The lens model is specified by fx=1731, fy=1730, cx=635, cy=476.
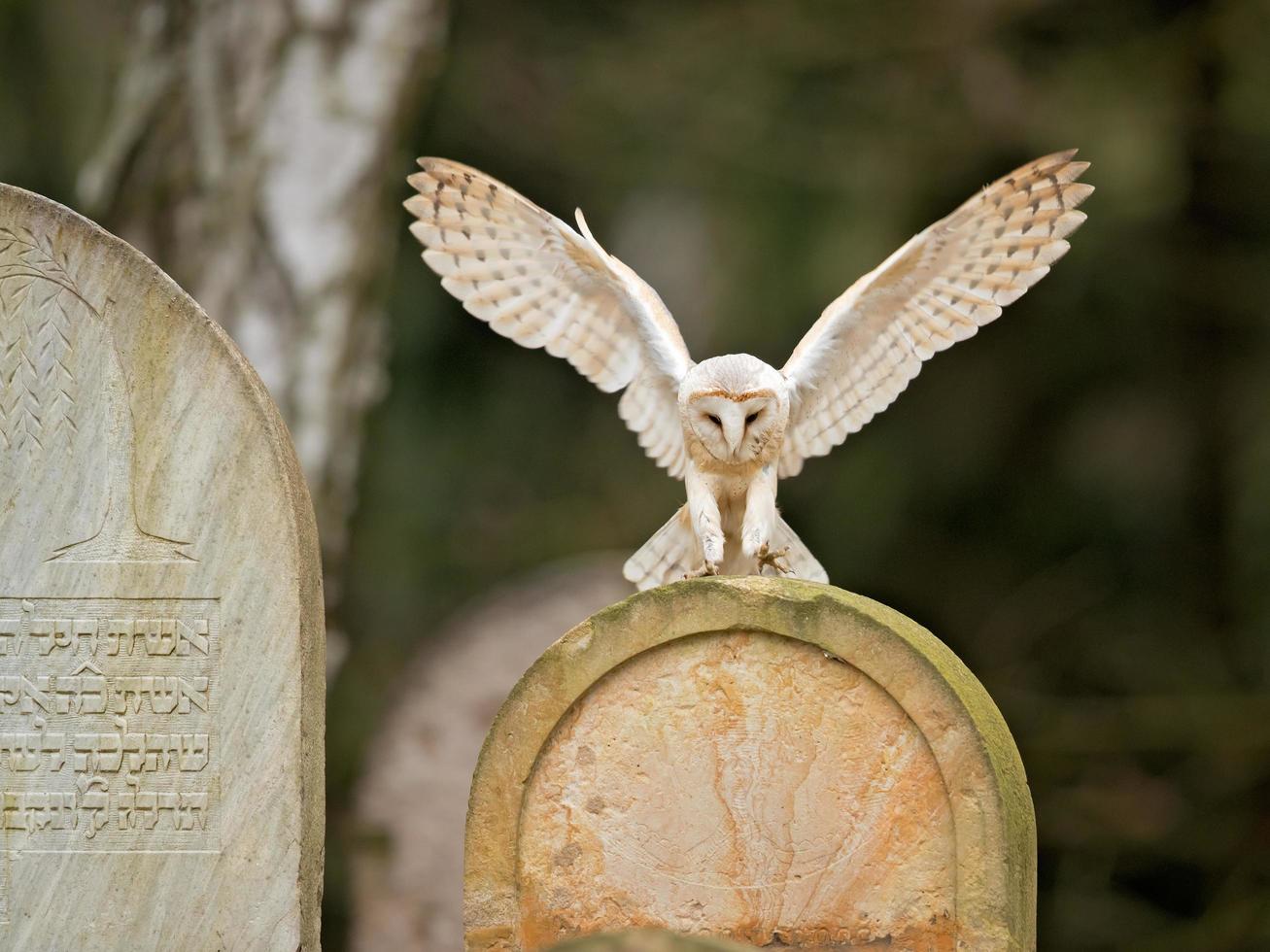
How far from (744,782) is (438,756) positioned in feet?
11.7

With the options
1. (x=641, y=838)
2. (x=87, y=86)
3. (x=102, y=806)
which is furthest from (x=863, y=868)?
(x=87, y=86)

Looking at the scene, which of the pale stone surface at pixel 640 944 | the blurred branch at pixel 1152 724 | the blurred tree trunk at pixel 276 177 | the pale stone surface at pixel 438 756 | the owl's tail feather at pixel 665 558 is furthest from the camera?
the blurred branch at pixel 1152 724

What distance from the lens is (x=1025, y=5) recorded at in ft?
30.1

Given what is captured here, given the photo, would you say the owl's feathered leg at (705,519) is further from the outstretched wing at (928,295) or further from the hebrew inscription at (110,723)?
the hebrew inscription at (110,723)

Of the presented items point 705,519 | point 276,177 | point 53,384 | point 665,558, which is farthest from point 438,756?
point 53,384

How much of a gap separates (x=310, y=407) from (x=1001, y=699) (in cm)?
382

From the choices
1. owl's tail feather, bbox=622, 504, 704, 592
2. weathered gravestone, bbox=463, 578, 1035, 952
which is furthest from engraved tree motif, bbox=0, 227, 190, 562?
owl's tail feather, bbox=622, 504, 704, 592

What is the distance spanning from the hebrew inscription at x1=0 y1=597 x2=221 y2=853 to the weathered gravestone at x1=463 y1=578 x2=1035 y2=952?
68 cm

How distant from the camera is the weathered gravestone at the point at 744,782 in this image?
12.4 feet

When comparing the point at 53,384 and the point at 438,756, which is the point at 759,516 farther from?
the point at 438,756

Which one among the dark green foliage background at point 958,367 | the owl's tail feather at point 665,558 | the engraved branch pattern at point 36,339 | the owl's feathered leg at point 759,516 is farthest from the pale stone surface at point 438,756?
the engraved branch pattern at point 36,339

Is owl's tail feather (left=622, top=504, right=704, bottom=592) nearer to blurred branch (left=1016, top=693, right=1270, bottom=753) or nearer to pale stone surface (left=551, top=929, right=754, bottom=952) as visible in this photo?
pale stone surface (left=551, top=929, right=754, bottom=952)

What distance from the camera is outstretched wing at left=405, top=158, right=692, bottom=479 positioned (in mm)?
4445

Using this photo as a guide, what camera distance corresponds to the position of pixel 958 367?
9117mm
